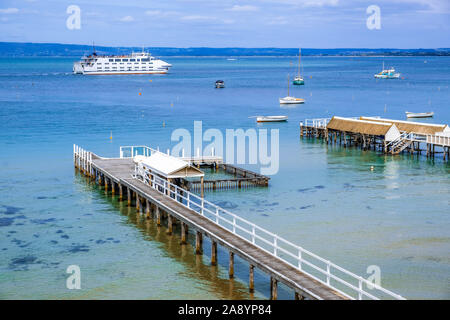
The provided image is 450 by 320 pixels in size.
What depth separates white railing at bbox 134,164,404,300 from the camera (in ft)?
69.3

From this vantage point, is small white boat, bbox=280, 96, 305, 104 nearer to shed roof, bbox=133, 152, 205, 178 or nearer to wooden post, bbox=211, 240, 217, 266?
shed roof, bbox=133, 152, 205, 178

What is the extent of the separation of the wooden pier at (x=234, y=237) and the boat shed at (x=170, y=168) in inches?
23.1

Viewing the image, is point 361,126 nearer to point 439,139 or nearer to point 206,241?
point 439,139

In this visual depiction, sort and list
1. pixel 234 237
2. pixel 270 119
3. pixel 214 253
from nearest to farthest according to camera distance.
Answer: pixel 234 237 < pixel 214 253 < pixel 270 119

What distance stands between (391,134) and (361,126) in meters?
3.49

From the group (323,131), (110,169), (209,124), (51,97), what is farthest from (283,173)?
(51,97)

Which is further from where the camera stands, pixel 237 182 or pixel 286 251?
pixel 237 182

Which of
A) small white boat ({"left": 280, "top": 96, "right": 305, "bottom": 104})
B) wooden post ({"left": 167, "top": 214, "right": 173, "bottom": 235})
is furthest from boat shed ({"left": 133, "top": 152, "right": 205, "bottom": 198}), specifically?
small white boat ({"left": 280, "top": 96, "right": 305, "bottom": 104})

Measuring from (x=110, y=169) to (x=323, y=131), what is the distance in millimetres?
28655

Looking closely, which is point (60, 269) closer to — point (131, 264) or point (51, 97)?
point (131, 264)

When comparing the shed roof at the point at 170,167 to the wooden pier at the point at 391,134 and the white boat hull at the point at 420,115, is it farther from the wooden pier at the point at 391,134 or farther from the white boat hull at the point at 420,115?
the white boat hull at the point at 420,115

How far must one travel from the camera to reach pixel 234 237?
2572 centimetres

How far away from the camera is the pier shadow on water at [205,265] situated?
2374 centimetres

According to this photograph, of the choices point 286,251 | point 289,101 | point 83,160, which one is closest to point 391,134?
point 83,160
